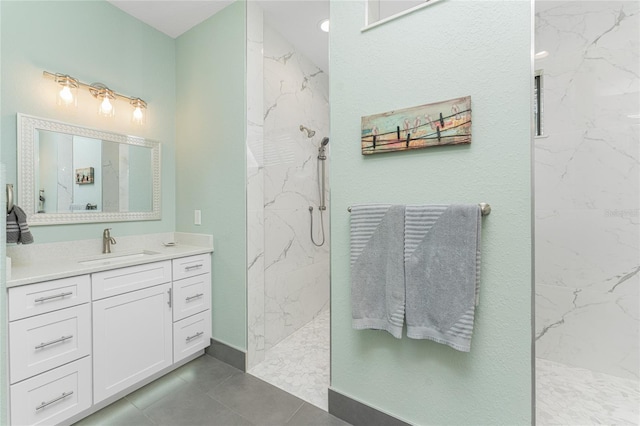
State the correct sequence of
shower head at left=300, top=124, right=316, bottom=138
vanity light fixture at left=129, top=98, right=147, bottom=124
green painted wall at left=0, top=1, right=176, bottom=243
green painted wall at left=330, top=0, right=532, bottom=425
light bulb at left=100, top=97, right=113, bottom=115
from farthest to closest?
1. shower head at left=300, top=124, right=316, bottom=138
2. vanity light fixture at left=129, top=98, right=147, bottom=124
3. light bulb at left=100, top=97, right=113, bottom=115
4. green painted wall at left=0, top=1, right=176, bottom=243
5. green painted wall at left=330, top=0, right=532, bottom=425

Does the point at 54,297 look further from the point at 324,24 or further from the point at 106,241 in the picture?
the point at 324,24

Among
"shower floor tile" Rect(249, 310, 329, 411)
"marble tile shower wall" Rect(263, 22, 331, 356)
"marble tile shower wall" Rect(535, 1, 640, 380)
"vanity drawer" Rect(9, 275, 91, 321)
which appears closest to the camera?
"vanity drawer" Rect(9, 275, 91, 321)

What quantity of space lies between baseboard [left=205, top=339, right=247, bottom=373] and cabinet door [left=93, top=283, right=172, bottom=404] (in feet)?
1.15

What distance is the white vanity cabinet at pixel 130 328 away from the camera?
1626 millimetres

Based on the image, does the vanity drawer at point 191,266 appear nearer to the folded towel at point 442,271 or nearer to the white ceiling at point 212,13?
the folded towel at point 442,271

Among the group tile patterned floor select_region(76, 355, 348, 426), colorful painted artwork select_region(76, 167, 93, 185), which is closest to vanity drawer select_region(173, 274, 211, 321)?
tile patterned floor select_region(76, 355, 348, 426)

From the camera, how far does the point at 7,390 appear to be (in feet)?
4.26

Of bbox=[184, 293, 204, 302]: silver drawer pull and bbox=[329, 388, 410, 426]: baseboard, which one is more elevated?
bbox=[184, 293, 204, 302]: silver drawer pull

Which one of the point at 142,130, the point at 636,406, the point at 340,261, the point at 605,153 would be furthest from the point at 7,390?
the point at 605,153

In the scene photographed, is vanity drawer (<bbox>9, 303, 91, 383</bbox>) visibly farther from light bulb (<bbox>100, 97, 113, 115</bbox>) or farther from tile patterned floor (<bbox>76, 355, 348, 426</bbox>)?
light bulb (<bbox>100, 97, 113, 115</bbox>)

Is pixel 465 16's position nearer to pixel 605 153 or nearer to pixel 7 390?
pixel 605 153

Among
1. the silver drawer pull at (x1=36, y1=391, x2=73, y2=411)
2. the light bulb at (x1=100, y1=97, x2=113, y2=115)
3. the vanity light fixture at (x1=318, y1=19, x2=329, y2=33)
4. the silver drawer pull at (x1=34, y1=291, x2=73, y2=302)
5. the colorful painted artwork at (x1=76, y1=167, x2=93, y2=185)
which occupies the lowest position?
the silver drawer pull at (x1=36, y1=391, x2=73, y2=411)

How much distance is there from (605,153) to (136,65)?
369 centimetres

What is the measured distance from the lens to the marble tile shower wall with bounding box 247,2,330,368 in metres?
2.17
